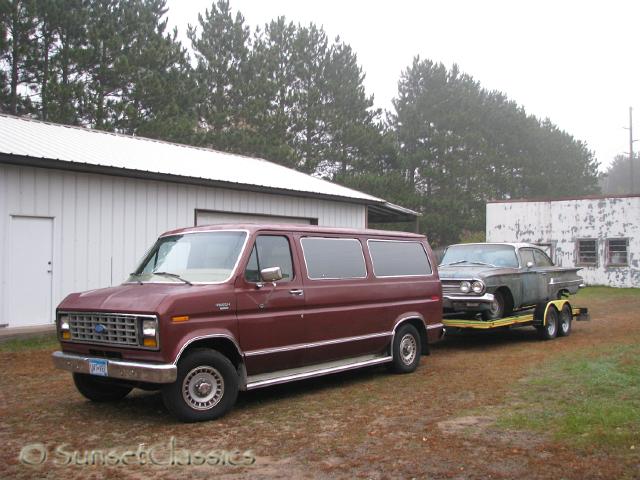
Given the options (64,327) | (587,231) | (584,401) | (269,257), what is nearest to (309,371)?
(269,257)

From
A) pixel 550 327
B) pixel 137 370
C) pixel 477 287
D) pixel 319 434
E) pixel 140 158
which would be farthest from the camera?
pixel 140 158

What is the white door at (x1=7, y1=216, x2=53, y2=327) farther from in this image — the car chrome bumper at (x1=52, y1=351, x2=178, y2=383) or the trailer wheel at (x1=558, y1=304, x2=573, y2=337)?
the trailer wheel at (x1=558, y1=304, x2=573, y2=337)

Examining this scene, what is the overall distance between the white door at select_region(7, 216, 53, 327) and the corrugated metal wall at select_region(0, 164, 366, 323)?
118 millimetres

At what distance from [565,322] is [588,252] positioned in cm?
1779

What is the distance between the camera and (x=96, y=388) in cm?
739

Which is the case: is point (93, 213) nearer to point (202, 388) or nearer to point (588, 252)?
point (202, 388)

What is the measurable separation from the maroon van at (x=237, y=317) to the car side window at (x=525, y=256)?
166 inches

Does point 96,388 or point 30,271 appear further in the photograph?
point 30,271

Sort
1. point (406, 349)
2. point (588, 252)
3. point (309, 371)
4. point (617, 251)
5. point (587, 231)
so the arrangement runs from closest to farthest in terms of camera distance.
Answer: point (309, 371), point (406, 349), point (617, 251), point (587, 231), point (588, 252)

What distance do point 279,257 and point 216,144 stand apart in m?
27.8

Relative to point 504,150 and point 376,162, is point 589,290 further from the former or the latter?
point 504,150

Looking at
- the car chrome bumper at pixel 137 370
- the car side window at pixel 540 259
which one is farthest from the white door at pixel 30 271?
the car side window at pixel 540 259

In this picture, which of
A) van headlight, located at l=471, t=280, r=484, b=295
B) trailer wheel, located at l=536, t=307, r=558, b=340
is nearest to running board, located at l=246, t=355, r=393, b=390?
van headlight, located at l=471, t=280, r=484, b=295

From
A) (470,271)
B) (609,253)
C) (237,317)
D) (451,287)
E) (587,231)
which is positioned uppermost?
(587,231)
